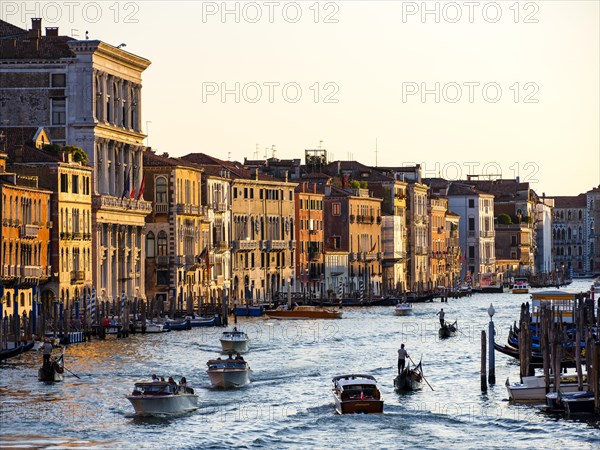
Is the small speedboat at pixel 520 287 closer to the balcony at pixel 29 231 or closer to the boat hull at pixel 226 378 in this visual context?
the balcony at pixel 29 231

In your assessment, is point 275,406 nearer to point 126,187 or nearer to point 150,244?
point 126,187

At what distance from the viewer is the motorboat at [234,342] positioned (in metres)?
55.5

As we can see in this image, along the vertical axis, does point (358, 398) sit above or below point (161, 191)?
below

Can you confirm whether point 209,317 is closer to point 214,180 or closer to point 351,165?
point 214,180

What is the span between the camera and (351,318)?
7912cm

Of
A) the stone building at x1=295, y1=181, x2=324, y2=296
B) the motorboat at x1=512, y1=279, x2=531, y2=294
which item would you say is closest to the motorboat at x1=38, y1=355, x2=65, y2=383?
the stone building at x1=295, y1=181, x2=324, y2=296

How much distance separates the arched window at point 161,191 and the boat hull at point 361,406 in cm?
4151

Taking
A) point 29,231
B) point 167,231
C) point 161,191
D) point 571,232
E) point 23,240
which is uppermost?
point 571,232

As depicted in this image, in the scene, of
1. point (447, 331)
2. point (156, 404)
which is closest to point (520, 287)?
point (447, 331)

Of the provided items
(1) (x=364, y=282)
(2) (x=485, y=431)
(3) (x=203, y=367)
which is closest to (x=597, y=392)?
(2) (x=485, y=431)

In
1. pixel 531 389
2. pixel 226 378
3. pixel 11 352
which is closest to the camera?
pixel 531 389

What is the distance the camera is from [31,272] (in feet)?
194

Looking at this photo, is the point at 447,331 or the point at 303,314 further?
the point at 303,314

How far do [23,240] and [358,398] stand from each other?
75.1 ft
